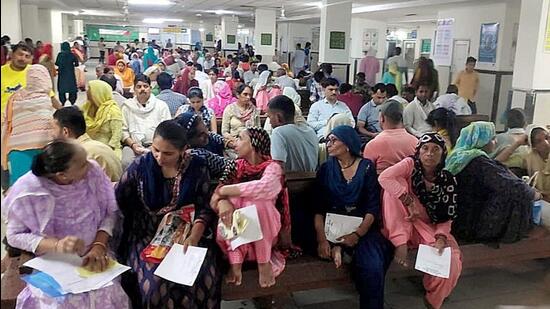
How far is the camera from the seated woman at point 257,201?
2.42 meters

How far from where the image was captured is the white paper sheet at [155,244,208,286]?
88.4 inches

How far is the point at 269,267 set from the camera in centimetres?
249

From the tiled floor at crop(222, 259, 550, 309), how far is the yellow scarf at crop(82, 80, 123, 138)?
1.59m

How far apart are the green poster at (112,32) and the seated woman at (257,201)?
18.5m

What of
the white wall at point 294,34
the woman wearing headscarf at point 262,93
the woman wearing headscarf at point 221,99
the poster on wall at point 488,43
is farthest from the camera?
the white wall at point 294,34

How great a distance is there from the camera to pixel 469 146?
10.0ft

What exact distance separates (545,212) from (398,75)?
6934 millimetres

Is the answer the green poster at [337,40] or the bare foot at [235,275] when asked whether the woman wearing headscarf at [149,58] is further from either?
the bare foot at [235,275]

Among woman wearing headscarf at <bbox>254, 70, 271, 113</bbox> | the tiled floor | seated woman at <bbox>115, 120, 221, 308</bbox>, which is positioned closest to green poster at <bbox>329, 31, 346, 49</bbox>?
woman wearing headscarf at <bbox>254, 70, 271, 113</bbox>

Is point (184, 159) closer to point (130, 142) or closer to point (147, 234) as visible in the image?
point (147, 234)

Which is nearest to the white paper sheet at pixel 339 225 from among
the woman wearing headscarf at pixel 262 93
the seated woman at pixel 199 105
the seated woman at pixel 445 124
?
A: the seated woman at pixel 445 124

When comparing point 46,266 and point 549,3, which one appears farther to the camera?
point 549,3

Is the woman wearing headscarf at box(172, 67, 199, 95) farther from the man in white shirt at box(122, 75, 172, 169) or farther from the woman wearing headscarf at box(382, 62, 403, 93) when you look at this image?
the woman wearing headscarf at box(382, 62, 403, 93)

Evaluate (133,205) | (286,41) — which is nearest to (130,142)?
(133,205)
